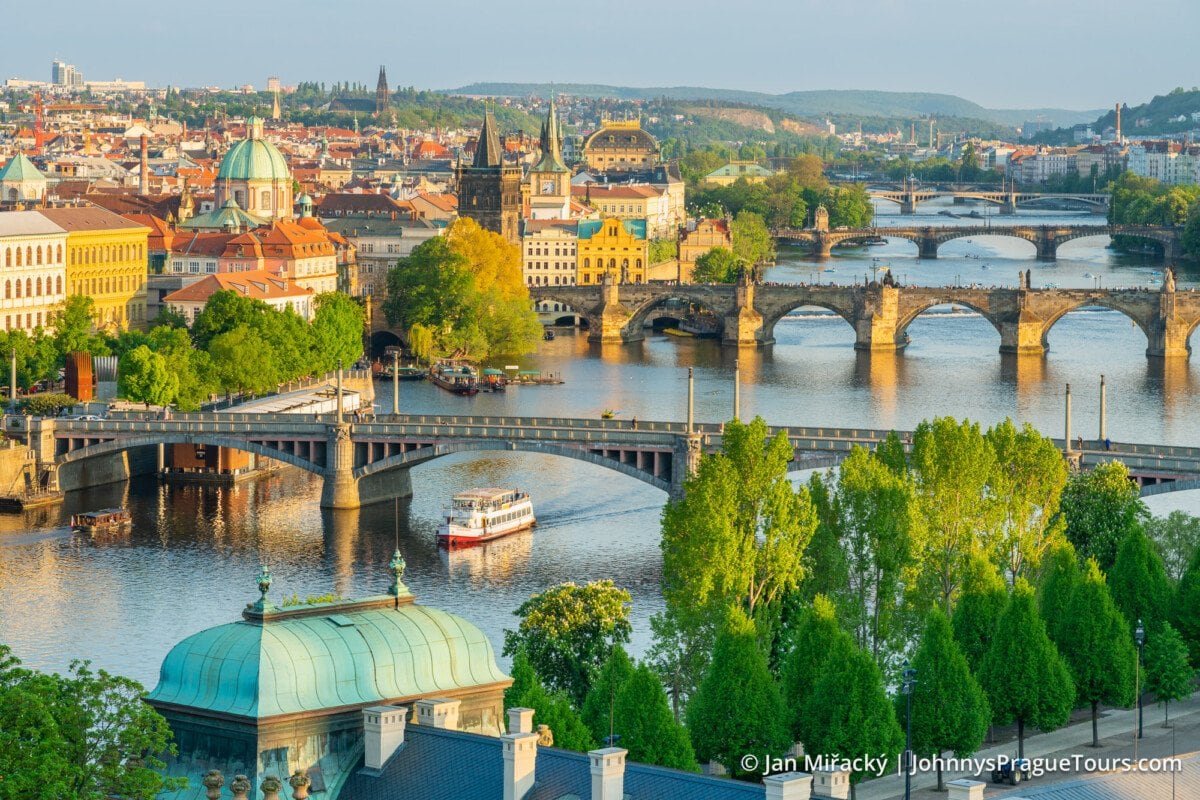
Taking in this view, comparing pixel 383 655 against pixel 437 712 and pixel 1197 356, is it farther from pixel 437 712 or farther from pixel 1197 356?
pixel 1197 356

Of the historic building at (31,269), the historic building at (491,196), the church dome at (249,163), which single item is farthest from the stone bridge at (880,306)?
the historic building at (31,269)

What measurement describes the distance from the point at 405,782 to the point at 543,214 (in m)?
116

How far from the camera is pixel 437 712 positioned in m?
31.1

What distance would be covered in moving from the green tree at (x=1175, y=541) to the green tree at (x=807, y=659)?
13.1 m

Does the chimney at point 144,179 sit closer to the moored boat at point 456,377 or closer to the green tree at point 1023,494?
the moored boat at point 456,377

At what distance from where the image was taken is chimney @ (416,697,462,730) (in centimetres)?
3106

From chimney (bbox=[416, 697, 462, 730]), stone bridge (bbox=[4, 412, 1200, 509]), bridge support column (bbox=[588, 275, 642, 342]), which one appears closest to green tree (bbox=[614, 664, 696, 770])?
chimney (bbox=[416, 697, 462, 730])

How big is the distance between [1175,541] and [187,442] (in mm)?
28412

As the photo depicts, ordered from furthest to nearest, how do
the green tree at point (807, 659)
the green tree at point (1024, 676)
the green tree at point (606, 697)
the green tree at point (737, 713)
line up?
1. the green tree at point (1024, 676)
2. the green tree at point (807, 659)
3. the green tree at point (737, 713)
4. the green tree at point (606, 697)

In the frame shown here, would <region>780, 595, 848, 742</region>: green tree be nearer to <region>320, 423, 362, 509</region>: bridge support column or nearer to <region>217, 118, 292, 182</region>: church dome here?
<region>320, 423, 362, 509</region>: bridge support column

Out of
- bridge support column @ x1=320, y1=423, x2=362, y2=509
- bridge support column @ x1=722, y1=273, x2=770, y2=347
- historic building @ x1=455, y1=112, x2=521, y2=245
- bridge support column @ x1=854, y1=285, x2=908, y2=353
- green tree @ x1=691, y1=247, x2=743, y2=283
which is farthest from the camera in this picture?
green tree @ x1=691, y1=247, x2=743, y2=283

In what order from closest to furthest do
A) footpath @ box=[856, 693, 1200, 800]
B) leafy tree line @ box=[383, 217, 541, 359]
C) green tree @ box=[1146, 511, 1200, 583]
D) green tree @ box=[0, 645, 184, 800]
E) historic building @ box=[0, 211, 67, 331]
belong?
green tree @ box=[0, 645, 184, 800] < footpath @ box=[856, 693, 1200, 800] < green tree @ box=[1146, 511, 1200, 583] < historic building @ box=[0, 211, 67, 331] < leafy tree line @ box=[383, 217, 541, 359]

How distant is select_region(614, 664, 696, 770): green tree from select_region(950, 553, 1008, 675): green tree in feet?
22.4

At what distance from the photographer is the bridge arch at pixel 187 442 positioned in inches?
2795
